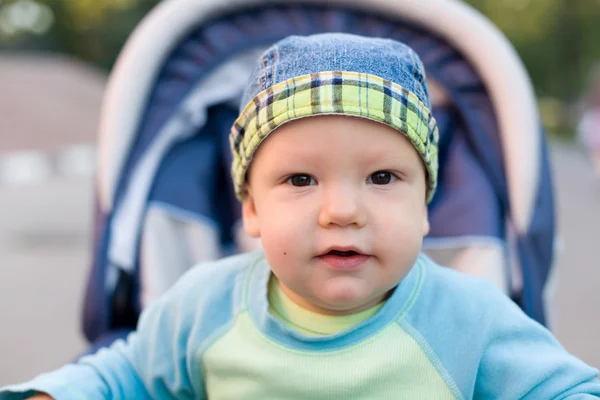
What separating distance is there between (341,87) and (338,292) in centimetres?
32

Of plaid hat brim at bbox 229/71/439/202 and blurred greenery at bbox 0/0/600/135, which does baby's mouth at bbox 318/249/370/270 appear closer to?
plaid hat brim at bbox 229/71/439/202

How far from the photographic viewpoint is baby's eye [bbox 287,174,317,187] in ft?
3.99

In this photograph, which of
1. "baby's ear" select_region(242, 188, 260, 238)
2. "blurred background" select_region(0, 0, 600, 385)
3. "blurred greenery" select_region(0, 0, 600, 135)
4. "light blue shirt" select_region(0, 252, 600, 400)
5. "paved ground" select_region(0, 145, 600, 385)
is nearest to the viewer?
"light blue shirt" select_region(0, 252, 600, 400)

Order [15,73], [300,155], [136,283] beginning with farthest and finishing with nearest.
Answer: [15,73] < [136,283] < [300,155]

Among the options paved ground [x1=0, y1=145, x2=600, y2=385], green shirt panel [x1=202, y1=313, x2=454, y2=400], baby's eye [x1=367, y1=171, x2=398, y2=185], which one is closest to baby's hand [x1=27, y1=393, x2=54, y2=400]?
green shirt panel [x1=202, y1=313, x2=454, y2=400]

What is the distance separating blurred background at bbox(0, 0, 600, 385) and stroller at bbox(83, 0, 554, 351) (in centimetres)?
38

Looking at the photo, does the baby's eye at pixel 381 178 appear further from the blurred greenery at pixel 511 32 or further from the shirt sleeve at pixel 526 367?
the blurred greenery at pixel 511 32

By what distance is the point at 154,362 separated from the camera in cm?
144

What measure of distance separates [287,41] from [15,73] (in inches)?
783

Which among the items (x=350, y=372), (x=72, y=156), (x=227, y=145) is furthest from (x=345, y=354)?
(x=72, y=156)

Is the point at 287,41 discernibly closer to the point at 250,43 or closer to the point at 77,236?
the point at 250,43

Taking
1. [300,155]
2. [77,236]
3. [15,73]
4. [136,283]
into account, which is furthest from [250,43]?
[15,73]

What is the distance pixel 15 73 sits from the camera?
64.1ft

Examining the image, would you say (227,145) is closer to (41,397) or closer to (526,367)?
(41,397)
